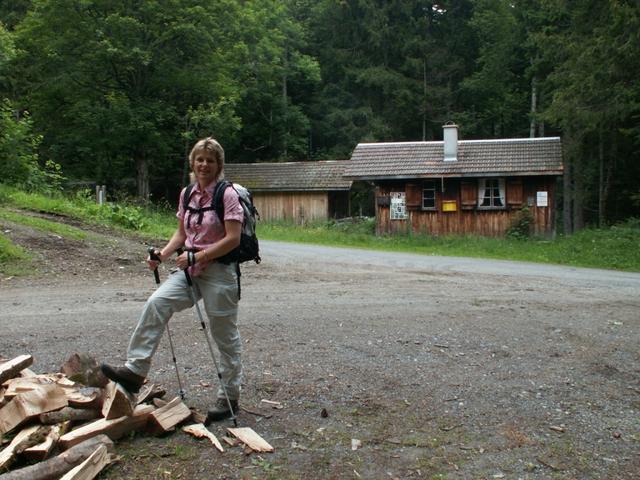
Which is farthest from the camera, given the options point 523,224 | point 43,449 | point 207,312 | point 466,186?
point 466,186

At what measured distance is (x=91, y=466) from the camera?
3578mm

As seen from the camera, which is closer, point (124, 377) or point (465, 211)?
point (124, 377)

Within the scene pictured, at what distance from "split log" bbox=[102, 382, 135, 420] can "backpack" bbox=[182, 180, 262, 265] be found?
1086 mm

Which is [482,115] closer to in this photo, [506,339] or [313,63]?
[313,63]

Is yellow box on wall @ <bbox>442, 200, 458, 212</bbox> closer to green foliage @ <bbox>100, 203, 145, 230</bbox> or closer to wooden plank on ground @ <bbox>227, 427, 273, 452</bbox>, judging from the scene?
green foliage @ <bbox>100, 203, 145, 230</bbox>

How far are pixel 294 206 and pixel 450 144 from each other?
10865 millimetres

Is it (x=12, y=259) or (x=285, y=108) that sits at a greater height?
(x=285, y=108)

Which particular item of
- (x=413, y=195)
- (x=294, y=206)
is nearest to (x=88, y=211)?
(x=413, y=195)

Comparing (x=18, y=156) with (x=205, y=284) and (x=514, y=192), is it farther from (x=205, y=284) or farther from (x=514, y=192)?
(x=514, y=192)

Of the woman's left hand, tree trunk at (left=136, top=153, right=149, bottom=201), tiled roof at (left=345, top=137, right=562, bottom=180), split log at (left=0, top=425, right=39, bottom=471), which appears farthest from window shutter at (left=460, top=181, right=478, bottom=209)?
split log at (left=0, top=425, right=39, bottom=471)

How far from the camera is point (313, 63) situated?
140 feet

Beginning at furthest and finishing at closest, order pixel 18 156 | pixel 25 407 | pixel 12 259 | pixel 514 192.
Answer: pixel 514 192, pixel 18 156, pixel 12 259, pixel 25 407

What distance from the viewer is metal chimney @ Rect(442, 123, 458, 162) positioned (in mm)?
26297

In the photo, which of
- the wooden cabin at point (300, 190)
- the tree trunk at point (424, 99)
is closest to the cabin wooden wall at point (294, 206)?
the wooden cabin at point (300, 190)
